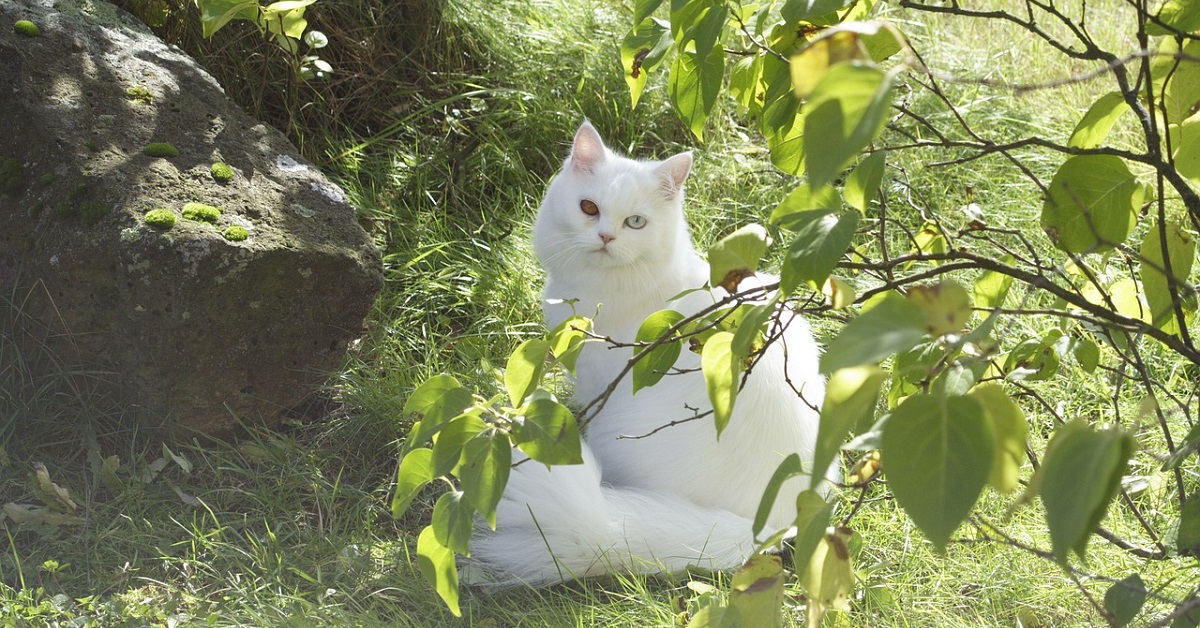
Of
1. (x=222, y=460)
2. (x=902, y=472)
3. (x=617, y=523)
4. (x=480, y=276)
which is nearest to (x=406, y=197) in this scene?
(x=480, y=276)

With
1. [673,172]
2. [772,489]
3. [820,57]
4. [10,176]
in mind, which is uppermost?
[820,57]

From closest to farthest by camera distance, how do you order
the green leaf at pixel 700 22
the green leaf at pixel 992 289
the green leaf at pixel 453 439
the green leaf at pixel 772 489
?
the green leaf at pixel 772 489 < the green leaf at pixel 453 439 < the green leaf at pixel 700 22 < the green leaf at pixel 992 289

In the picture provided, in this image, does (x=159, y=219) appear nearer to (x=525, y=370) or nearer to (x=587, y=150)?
(x=587, y=150)

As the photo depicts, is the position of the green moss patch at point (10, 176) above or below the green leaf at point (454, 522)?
below

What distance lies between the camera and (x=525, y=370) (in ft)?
3.22

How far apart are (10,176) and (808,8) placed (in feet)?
7.52

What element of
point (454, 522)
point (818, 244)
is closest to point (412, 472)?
point (454, 522)

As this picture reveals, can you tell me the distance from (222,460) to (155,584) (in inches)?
17.4

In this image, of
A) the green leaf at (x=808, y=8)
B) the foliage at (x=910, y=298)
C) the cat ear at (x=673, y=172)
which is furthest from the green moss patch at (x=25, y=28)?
the green leaf at (x=808, y=8)

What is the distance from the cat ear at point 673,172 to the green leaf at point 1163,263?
1.58m

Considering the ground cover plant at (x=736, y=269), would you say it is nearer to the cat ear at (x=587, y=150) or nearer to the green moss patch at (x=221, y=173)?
the cat ear at (x=587, y=150)

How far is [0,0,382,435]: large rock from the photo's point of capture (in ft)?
7.89

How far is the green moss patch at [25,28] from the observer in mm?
2641

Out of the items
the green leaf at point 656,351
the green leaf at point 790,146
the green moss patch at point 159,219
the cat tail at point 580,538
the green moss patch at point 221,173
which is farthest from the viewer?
the green moss patch at point 221,173
